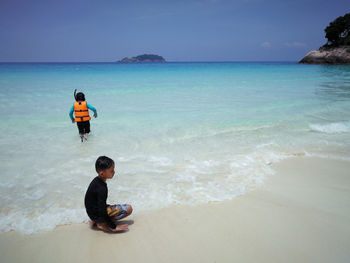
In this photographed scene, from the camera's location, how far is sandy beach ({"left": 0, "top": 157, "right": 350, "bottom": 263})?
2377 millimetres

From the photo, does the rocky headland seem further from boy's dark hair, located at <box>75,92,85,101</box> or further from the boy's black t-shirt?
the boy's black t-shirt

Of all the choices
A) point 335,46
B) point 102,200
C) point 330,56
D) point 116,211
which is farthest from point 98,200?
point 335,46

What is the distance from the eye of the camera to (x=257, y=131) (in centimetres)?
686

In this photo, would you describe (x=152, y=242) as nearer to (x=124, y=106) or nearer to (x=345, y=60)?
(x=124, y=106)

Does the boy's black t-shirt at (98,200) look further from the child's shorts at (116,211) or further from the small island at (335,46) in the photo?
the small island at (335,46)

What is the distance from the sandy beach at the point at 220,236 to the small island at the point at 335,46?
64462 millimetres

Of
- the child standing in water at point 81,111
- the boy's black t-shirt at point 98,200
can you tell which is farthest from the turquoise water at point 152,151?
the boy's black t-shirt at point 98,200

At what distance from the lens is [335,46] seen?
56.4m

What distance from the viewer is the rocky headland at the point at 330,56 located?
52.1 metres

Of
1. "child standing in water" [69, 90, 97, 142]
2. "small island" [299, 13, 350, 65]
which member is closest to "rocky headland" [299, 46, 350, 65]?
"small island" [299, 13, 350, 65]

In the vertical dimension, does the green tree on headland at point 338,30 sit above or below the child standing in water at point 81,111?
above

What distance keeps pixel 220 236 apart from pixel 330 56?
221 feet

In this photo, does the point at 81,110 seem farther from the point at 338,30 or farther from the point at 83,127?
the point at 338,30

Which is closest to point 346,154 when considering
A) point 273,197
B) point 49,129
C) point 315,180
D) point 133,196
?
point 315,180
